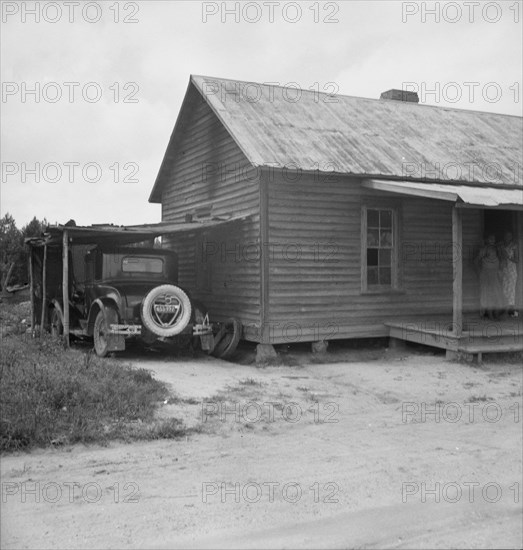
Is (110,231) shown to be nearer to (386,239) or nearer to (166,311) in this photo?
(166,311)

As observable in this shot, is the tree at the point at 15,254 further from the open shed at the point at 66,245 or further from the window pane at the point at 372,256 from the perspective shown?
the window pane at the point at 372,256

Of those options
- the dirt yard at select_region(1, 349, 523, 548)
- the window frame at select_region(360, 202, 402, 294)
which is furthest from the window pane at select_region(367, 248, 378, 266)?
the dirt yard at select_region(1, 349, 523, 548)

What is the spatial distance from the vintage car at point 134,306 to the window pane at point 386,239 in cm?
342

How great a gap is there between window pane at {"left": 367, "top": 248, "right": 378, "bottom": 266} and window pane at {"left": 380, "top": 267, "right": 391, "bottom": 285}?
0.24 m

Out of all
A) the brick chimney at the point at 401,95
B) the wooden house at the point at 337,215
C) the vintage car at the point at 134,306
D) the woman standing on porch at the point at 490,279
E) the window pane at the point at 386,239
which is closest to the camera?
the vintage car at the point at 134,306

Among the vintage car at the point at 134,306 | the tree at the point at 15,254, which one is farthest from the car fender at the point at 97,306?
the tree at the point at 15,254

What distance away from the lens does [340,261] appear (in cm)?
1323

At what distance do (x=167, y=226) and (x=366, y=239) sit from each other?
3.94 metres

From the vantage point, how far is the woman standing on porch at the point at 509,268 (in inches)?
556

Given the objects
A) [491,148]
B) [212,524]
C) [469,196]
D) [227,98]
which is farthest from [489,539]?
[491,148]

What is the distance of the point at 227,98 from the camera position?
1480 cm

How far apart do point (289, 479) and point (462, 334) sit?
7.02 metres

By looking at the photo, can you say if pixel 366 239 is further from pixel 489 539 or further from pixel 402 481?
pixel 489 539

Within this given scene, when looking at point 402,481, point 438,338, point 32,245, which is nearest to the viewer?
point 402,481
